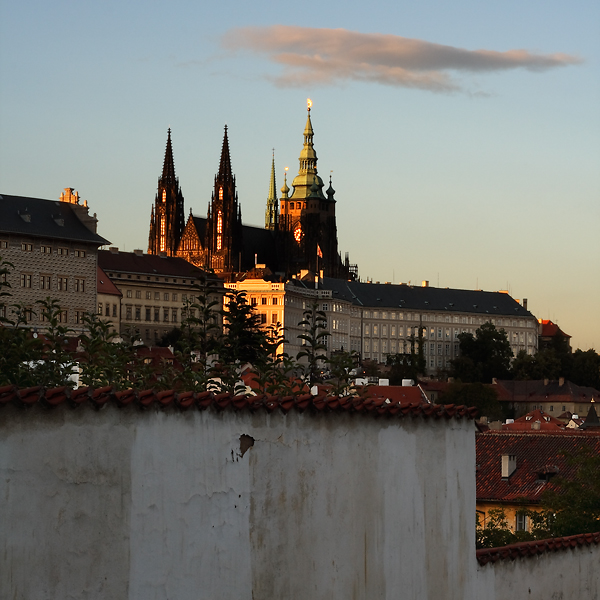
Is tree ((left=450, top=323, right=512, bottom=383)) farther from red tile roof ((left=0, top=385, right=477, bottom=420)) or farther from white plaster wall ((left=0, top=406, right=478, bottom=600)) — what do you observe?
red tile roof ((left=0, top=385, right=477, bottom=420))

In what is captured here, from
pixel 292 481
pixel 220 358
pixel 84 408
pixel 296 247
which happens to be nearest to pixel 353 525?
pixel 292 481

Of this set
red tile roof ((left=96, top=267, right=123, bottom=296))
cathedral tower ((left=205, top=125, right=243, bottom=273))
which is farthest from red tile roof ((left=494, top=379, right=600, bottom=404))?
red tile roof ((left=96, top=267, right=123, bottom=296))

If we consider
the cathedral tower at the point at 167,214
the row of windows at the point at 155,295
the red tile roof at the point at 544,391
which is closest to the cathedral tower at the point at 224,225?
the cathedral tower at the point at 167,214

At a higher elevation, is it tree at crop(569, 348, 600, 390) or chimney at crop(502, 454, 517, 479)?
tree at crop(569, 348, 600, 390)

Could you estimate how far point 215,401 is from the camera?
939 centimetres

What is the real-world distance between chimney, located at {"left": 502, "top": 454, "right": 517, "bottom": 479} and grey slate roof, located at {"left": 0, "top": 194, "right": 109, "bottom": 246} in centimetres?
8131

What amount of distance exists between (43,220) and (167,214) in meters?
63.5

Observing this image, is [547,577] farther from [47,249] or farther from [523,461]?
[47,249]

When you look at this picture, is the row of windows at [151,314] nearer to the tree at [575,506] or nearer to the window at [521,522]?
the window at [521,522]

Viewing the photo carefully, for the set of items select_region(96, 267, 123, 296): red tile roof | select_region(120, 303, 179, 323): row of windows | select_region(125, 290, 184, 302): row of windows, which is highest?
select_region(125, 290, 184, 302): row of windows

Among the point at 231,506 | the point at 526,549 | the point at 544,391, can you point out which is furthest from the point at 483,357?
the point at 231,506

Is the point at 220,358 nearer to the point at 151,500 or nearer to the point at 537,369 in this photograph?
the point at 151,500

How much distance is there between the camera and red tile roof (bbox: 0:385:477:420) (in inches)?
322

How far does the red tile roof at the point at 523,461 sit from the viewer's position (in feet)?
151
